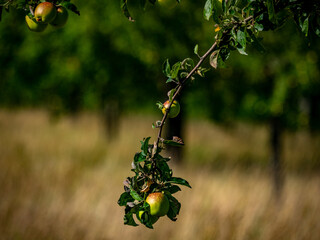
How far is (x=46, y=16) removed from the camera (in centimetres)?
94

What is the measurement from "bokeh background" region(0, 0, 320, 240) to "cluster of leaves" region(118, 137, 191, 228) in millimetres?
2244

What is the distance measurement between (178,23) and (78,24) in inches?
60.3

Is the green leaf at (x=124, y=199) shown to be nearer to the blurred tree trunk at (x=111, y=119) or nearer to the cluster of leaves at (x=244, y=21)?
the cluster of leaves at (x=244, y=21)

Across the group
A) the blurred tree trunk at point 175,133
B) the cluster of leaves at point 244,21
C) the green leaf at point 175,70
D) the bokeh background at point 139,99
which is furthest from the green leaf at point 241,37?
the blurred tree trunk at point 175,133

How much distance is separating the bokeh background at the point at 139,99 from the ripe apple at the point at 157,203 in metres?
2.29

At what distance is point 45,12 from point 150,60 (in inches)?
168

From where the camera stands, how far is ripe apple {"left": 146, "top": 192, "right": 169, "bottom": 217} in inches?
34.0

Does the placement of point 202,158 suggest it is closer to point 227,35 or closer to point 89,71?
point 89,71

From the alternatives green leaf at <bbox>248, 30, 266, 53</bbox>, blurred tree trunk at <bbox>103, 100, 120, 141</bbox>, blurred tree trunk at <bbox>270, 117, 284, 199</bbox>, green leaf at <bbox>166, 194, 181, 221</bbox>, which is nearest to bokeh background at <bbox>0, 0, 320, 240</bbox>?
blurred tree trunk at <bbox>270, 117, 284, 199</bbox>

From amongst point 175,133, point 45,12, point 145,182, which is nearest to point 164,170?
point 145,182

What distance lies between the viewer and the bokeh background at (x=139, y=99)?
3.34 meters

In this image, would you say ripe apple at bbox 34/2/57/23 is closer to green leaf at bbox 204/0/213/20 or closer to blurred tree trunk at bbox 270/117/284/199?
green leaf at bbox 204/0/213/20

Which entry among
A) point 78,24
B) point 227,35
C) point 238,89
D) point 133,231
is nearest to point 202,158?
point 238,89

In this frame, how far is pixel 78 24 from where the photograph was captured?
543 centimetres
